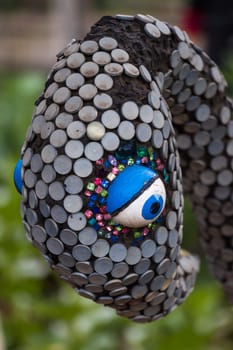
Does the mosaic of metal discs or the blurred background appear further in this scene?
the blurred background

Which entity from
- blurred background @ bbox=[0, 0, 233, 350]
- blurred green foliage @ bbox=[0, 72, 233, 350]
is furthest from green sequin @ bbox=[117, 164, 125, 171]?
blurred green foliage @ bbox=[0, 72, 233, 350]

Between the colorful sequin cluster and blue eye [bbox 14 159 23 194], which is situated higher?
the colorful sequin cluster

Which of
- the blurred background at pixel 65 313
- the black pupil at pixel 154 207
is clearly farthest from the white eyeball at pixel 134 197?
the blurred background at pixel 65 313

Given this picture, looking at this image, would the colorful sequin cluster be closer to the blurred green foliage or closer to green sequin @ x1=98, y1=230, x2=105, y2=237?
green sequin @ x1=98, y1=230, x2=105, y2=237

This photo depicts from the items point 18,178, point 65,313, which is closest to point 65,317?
point 65,313

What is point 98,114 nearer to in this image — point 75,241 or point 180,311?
point 75,241

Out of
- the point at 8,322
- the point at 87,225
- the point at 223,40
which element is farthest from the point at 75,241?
the point at 223,40

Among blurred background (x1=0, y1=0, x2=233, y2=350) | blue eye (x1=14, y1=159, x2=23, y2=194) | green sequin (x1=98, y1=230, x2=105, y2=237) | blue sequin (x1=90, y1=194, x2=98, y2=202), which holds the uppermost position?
blue sequin (x1=90, y1=194, x2=98, y2=202)

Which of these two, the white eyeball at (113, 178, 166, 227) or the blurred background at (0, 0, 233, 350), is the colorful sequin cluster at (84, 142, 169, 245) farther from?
the blurred background at (0, 0, 233, 350)
